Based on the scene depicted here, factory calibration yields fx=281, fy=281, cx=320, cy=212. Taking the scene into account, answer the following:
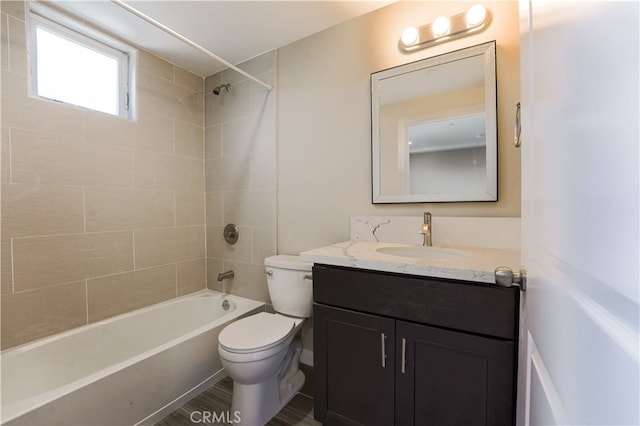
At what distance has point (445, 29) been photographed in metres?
1.55

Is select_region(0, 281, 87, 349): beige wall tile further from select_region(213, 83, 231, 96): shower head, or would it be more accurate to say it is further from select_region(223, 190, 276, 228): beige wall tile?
select_region(213, 83, 231, 96): shower head

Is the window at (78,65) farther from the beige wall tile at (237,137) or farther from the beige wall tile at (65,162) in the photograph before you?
the beige wall tile at (237,137)

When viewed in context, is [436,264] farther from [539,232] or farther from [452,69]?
[452,69]

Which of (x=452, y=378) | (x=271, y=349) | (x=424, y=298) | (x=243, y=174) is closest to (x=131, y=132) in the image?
(x=243, y=174)

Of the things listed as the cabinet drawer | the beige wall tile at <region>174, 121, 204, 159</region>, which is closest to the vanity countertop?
the cabinet drawer

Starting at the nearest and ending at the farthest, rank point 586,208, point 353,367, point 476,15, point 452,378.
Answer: point 586,208, point 452,378, point 353,367, point 476,15

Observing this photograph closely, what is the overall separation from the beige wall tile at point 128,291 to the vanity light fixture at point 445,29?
2421mm

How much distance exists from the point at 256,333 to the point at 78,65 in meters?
2.14

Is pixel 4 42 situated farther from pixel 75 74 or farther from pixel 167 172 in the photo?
pixel 167 172

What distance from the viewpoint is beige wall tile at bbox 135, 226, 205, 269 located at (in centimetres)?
217

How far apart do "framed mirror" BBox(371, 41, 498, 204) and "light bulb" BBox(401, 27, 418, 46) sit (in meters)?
0.12

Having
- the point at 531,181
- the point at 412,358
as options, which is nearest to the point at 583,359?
the point at 531,181

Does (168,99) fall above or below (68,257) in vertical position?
above

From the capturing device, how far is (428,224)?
1.55 meters
